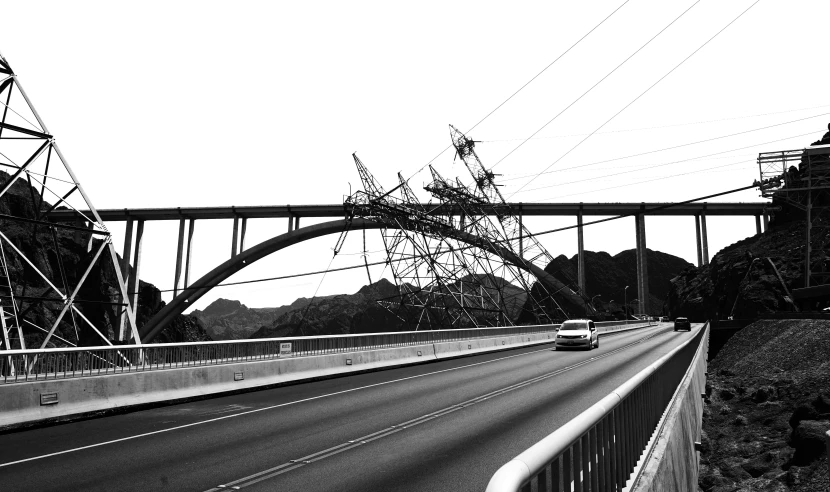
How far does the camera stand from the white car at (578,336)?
33.6 metres

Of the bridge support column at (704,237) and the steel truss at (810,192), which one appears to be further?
the bridge support column at (704,237)

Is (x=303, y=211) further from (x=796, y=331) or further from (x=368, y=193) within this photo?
(x=796, y=331)

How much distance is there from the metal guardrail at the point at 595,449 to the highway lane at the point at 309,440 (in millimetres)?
2147

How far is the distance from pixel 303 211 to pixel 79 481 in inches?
3338

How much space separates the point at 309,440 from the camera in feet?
31.9

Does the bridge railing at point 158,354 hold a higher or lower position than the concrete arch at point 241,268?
lower

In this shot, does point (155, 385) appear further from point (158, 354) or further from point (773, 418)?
point (773, 418)

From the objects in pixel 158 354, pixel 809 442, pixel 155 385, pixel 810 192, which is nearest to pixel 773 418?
pixel 809 442

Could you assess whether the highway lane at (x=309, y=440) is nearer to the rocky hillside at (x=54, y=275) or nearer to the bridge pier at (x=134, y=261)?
the rocky hillside at (x=54, y=275)

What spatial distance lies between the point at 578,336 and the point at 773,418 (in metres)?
17.9

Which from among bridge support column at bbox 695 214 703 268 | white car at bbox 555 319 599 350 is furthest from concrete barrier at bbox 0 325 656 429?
bridge support column at bbox 695 214 703 268

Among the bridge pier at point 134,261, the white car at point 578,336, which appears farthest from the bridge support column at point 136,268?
the white car at point 578,336

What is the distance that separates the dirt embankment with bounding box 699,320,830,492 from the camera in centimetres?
1097

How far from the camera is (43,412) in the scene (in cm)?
1098
